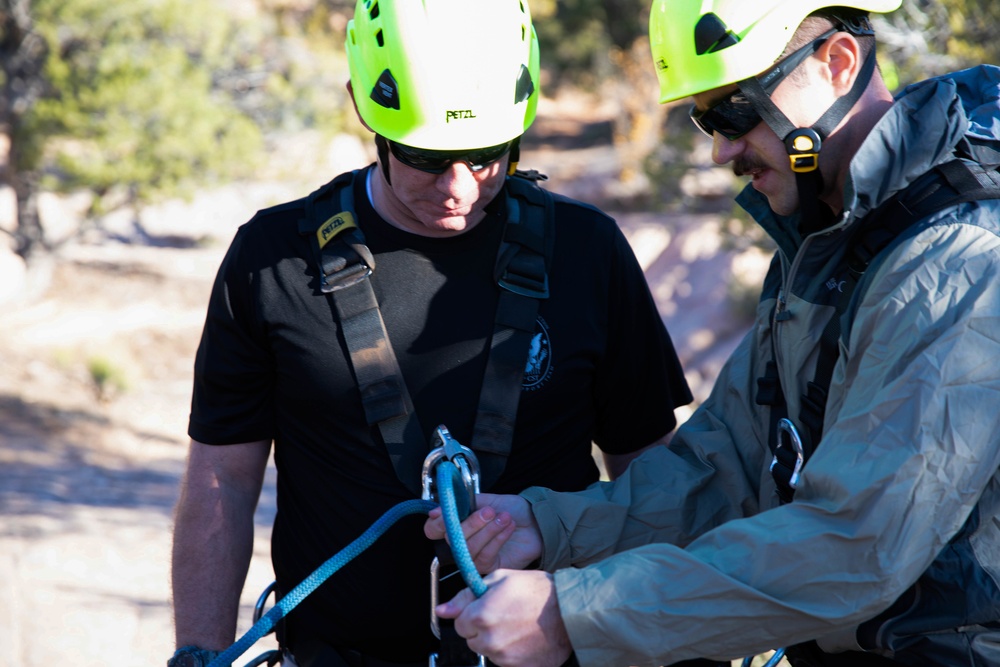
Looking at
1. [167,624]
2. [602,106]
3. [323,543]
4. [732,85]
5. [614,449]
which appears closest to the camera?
[732,85]

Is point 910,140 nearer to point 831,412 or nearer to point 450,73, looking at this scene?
point 831,412

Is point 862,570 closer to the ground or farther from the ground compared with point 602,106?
farther from the ground

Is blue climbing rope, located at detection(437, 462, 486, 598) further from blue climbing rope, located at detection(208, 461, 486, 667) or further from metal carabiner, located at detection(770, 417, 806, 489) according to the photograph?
metal carabiner, located at detection(770, 417, 806, 489)

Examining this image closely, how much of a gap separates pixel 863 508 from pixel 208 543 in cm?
174

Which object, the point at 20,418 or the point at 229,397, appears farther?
the point at 20,418

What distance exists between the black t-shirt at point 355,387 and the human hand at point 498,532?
0.65 ft

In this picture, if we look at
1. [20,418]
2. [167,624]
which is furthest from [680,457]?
[20,418]

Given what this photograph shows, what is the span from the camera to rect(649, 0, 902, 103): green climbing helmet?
7.14 ft

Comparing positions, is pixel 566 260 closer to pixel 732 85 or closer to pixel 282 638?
pixel 732 85

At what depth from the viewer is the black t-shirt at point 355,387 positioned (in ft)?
8.80


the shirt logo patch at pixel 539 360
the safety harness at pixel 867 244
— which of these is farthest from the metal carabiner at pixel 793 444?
the shirt logo patch at pixel 539 360

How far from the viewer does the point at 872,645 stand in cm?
206

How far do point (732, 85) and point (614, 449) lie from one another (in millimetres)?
1155

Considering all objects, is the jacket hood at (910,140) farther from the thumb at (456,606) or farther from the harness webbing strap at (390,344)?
the thumb at (456,606)
